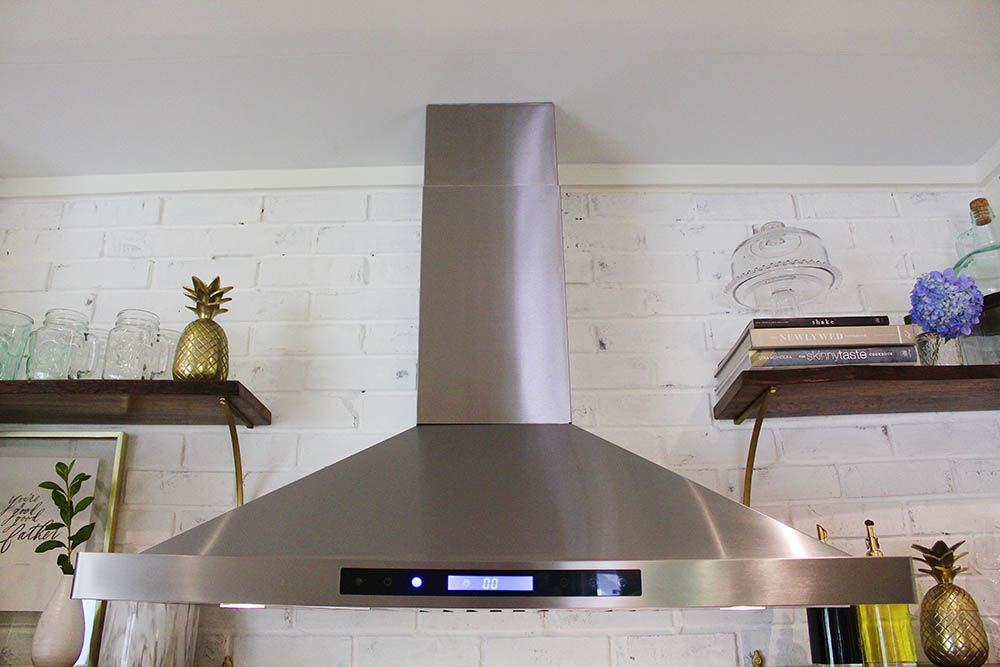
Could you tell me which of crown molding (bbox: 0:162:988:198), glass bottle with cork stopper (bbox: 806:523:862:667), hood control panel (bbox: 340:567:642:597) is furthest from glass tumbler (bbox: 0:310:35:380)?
glass bottle with cork stopper (bbox: 806:523:862:667)

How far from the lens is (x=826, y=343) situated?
1.39 m

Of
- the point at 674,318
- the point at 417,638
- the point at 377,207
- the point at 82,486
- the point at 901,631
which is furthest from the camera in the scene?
the point at 377,207

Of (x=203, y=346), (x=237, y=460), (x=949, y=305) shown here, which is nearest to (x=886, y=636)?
(x=949, y=305)

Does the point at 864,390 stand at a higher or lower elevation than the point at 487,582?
higher

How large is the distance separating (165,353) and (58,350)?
0.20 meters

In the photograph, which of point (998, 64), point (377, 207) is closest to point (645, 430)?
point (377, 207)

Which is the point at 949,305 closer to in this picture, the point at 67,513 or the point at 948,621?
the point at 948,621

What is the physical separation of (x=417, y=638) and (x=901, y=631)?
0.86 m

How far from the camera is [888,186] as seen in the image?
179 centimetres

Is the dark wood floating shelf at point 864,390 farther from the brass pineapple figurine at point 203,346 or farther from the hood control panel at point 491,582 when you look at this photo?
the brass pineapple figurine at point 203,346

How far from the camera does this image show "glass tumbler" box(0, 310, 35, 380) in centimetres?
150

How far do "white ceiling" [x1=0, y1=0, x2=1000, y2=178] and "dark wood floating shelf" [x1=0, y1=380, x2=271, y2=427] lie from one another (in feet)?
2.04

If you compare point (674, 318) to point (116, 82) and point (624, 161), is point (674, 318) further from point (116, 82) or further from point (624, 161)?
point (116, 82)

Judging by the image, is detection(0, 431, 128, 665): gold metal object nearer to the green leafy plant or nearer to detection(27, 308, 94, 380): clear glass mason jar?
the green leafy plant
